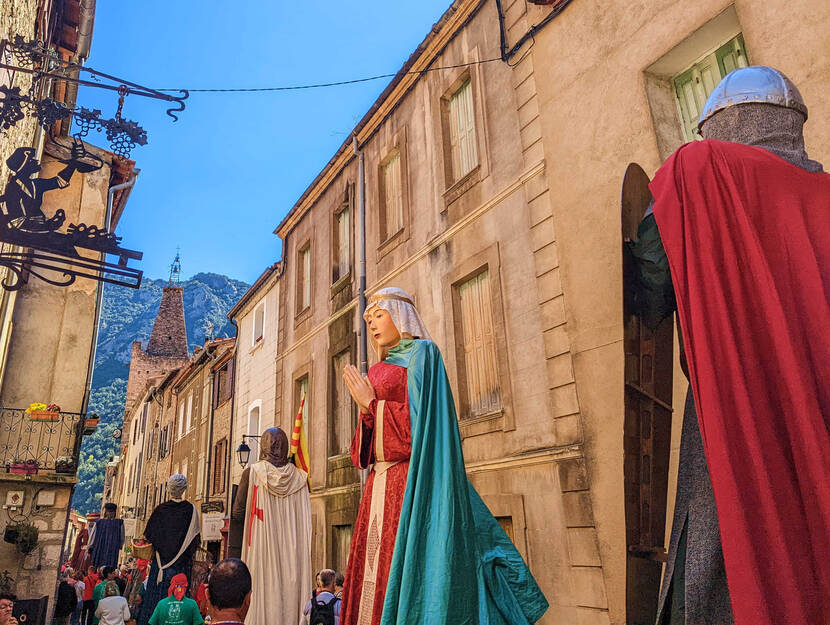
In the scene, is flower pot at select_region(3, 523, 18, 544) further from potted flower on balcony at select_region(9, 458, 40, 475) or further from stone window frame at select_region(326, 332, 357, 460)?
stone window frame at select_region(326, 332, 357, 460)

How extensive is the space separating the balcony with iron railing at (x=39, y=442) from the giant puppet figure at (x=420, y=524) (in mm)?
9372

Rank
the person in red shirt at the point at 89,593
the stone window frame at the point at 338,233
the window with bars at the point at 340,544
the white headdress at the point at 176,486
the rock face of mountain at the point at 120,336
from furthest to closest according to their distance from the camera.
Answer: the rock face of mountain at the point at 120,336
the stone window frame at the point at 338,233
the window with bars at the point at 340,544
the person in red shirt at the point at 89,593
the white headdress at the point at 176,486

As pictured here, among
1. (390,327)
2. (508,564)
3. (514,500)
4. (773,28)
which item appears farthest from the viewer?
(514,500)

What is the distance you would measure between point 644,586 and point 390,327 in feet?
6.92

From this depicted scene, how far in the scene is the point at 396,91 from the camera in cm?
1247

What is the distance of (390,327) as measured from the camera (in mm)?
3877

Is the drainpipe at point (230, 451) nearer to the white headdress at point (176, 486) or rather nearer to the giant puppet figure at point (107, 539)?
the giant puppet figure at point (107, 539)

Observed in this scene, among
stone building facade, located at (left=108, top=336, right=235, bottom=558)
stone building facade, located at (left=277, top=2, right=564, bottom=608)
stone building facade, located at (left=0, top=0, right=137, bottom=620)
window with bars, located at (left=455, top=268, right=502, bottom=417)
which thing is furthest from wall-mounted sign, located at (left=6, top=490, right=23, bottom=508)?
stone building facade, located at (left=108, top=336, right=235, bottom=558)

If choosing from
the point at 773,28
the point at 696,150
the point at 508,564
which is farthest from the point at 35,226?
the point at 773,28

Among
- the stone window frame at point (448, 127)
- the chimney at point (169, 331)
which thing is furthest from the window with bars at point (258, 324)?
the chimney at point (169, 331)

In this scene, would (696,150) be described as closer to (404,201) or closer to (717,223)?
(717,223)

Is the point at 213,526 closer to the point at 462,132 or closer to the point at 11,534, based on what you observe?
the point at 11,534

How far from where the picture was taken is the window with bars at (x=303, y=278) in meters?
16.3

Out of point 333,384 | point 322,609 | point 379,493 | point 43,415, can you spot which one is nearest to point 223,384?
point 333,384
